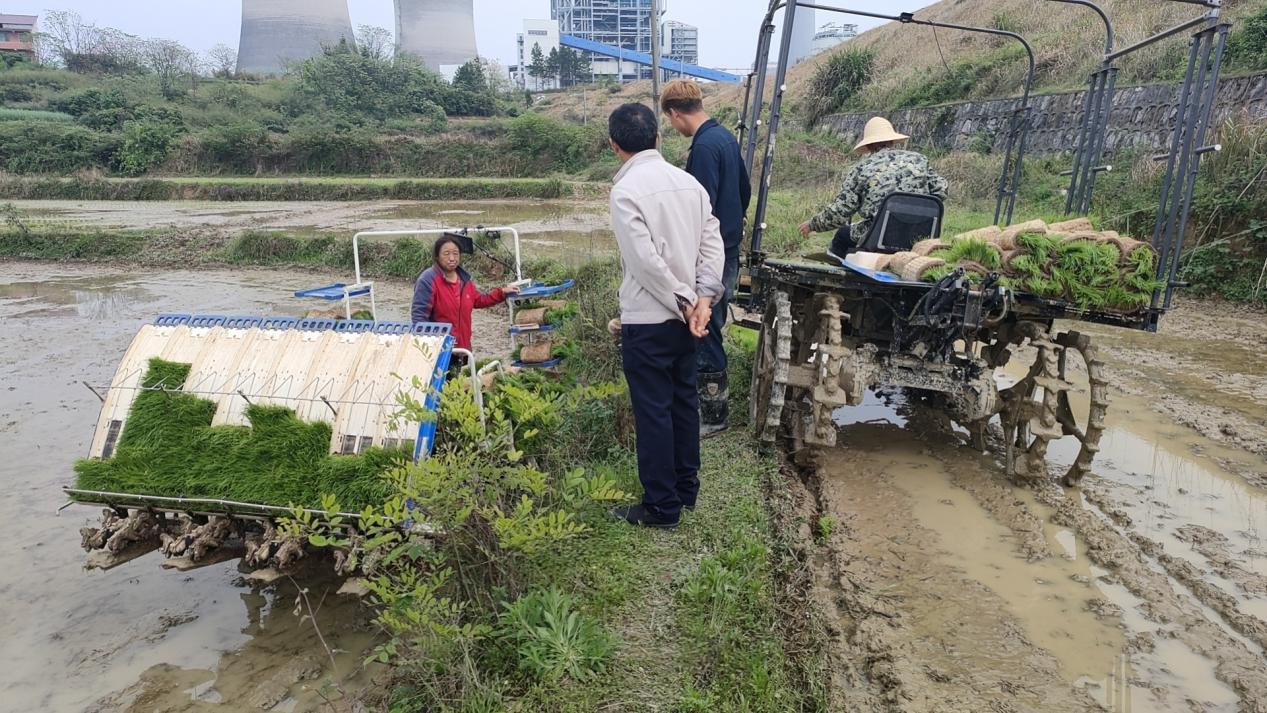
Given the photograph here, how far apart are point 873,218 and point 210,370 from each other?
Answer: 4.28m

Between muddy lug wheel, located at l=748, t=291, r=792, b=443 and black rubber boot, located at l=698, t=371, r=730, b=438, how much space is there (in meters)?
0.23

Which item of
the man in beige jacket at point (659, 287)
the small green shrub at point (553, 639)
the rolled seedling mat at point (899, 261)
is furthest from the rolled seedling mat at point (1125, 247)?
the small green shrub at point (553, 639)

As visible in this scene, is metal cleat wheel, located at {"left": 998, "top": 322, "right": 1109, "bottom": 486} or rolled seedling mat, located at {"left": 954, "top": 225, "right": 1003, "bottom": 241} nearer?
metal cleat wheel, located at {"left": 998, "top": 322, "right": 1109, "bottom": 486}

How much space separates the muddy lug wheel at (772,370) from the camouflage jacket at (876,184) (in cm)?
87

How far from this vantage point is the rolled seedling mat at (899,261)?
4492mm

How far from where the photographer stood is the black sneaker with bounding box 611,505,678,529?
3725 mm

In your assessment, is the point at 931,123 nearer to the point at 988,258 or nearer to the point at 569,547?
the point at 988,258

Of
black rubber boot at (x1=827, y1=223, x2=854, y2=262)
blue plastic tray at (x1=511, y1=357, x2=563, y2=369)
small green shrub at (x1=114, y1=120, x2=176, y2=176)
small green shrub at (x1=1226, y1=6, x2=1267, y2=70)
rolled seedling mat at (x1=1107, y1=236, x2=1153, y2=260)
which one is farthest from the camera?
small green shrub at (x1=114, y1=120, x2=176, y2=176)

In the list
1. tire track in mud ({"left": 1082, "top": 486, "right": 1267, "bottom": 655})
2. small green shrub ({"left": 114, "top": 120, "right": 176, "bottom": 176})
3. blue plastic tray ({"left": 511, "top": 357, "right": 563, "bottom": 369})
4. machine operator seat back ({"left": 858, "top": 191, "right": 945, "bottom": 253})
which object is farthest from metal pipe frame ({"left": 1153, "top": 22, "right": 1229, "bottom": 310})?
small green shrub ({"left": 114, "top": 120, "right": 176, "bottom": 176})

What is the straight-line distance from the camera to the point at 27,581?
169 inches

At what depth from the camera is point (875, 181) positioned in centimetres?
530

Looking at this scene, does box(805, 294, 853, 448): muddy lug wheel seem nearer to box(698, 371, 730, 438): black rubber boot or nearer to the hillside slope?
box(698, 371, 730, 438): black rubber boot

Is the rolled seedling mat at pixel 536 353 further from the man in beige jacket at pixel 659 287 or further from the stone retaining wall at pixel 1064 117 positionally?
the stone retaining wall at pixel 1064 117

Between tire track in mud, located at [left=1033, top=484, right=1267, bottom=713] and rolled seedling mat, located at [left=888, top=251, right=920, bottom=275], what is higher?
rolled seedling mat, located at [left=888, top=251, right=920, bottom=275]
